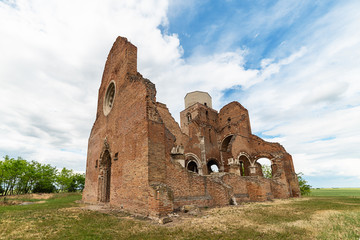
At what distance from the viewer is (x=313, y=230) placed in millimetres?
4926

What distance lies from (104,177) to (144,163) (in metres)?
6.81

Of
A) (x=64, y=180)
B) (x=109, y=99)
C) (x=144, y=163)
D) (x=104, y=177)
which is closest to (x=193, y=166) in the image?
(x=104, y=177)

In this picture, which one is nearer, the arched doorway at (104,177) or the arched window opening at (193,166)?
the arched doorway at (104,177)

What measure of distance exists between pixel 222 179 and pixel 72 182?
41.9 metres

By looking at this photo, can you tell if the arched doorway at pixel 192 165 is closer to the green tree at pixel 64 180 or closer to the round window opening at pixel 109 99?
the round window opening at pixel 109 99

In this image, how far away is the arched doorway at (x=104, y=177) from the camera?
13.0m

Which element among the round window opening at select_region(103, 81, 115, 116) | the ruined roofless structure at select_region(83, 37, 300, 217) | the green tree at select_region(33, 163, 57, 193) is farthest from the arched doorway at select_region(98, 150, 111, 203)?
the green tree at select_region(33, 163, 57, 193)

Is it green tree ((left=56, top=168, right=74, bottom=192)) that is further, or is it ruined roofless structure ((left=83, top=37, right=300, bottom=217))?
green tree ((left=56, top=168, right=74, bottom=192))

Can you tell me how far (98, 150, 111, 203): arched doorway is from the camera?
42.6 ft

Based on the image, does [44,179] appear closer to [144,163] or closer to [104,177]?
[104,177]

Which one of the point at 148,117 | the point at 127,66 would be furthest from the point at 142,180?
the point at 127,66

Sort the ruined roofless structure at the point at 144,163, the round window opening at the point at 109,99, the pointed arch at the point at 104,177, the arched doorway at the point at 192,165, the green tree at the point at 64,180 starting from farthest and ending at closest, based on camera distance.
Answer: the green tree at the point at 64,180 → the arched doorway at the point at 192,165 → the round window opening at the point at 109,99 → the pointed arch at the point at 104,177 → the ruined roofless structure at the point at 144,163

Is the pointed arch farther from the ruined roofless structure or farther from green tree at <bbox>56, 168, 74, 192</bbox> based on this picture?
green tree at <bbox>56, 168, 74, 192</bbox>

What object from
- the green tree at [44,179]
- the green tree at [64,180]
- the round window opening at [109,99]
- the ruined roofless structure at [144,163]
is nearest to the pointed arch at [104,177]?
the ruined roofless structure at [144,163]
